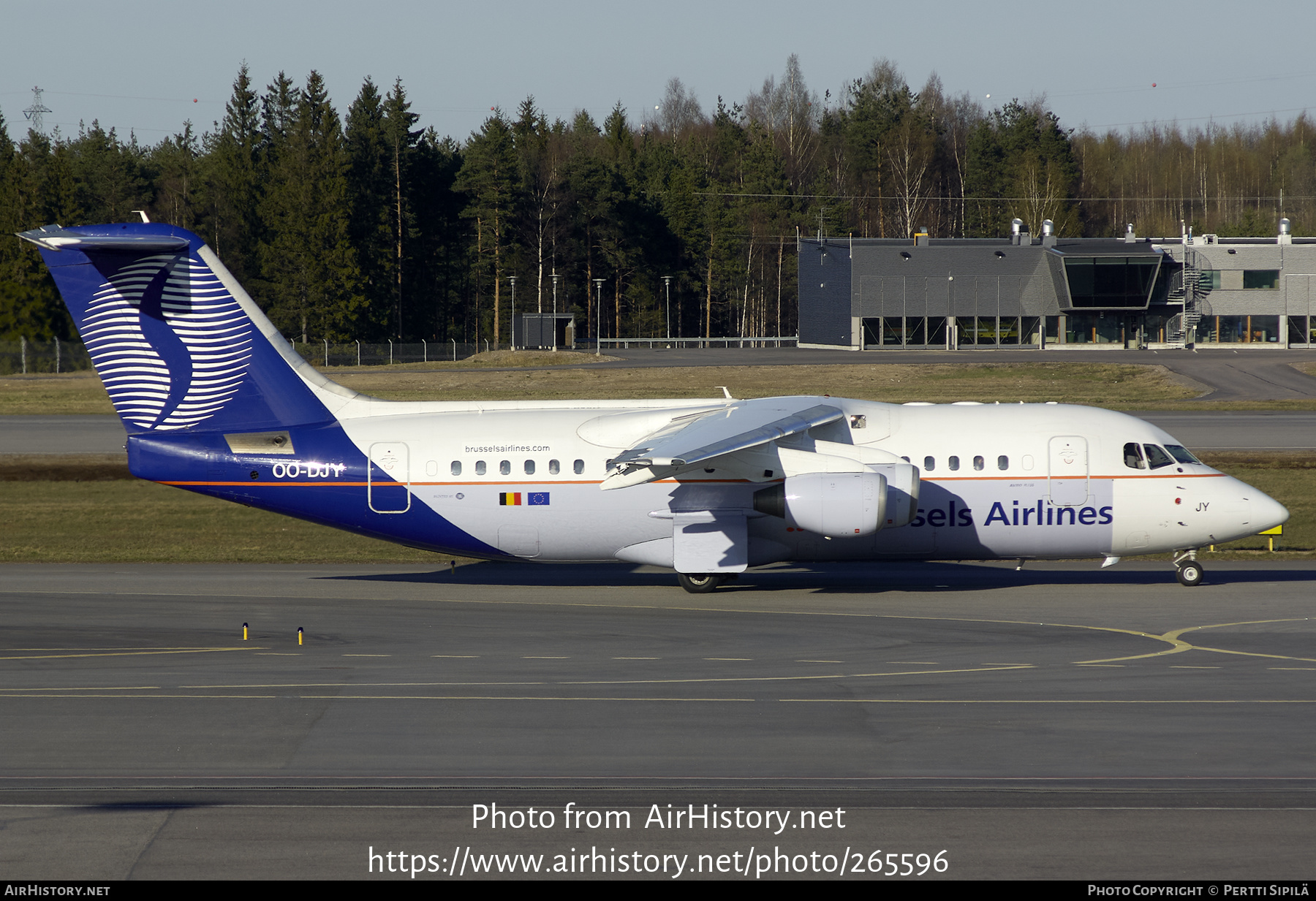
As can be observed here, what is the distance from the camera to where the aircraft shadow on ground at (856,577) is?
23.3 m

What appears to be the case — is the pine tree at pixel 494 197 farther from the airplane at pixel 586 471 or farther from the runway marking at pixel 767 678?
the runway marking at pixel 767 678

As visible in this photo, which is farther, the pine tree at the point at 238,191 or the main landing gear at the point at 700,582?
the pine tree at the point at 238,191

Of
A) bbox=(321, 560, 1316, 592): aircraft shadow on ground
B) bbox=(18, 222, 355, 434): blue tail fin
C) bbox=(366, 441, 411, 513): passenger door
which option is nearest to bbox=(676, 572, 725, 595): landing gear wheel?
bbox=(321, 560, 1316, 592): aircraft shadow on ground

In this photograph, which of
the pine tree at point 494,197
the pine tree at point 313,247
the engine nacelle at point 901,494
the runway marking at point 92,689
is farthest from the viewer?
the pine tree at point 494,197

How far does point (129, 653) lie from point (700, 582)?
983 cm

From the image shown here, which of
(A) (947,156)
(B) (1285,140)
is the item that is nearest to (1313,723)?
(A) (947,156)

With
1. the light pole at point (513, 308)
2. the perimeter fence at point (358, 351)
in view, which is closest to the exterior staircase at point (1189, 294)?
the perimeter fence at point (358, 351)

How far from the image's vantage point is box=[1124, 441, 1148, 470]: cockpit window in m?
22.4

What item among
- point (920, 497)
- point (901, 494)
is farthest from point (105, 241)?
point (920, 497)

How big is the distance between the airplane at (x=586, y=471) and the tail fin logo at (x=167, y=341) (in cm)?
3

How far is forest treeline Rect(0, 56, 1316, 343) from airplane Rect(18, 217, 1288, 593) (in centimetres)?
7033

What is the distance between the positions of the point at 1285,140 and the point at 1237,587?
180362 mm

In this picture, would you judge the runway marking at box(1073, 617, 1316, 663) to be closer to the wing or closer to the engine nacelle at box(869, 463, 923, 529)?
the engine nacelle at box(869, 463, 923, 529)

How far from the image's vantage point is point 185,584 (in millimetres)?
23531
